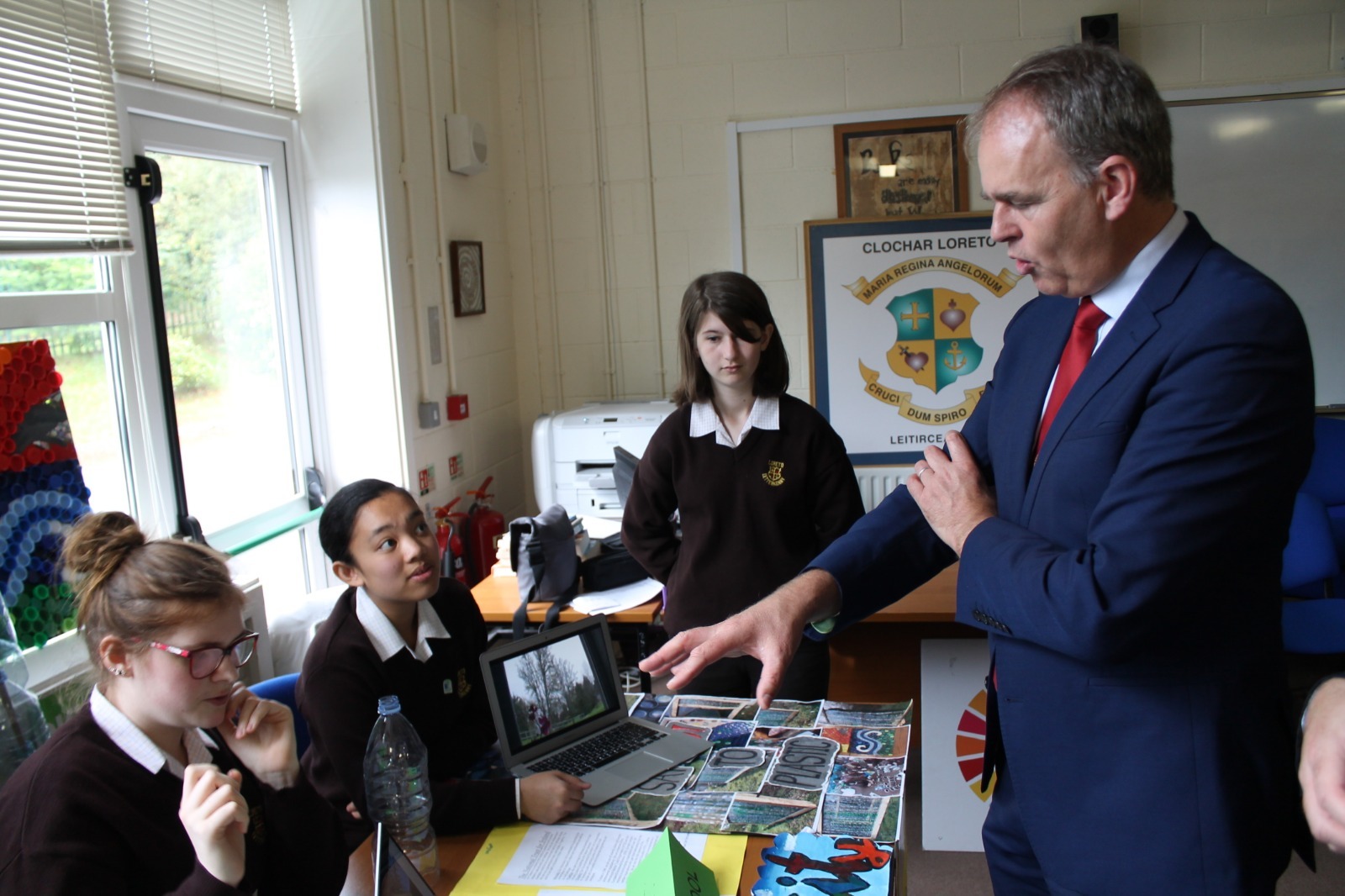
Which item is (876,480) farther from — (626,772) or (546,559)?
(626,772)

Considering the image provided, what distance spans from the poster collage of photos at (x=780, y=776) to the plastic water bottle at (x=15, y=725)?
100 cm

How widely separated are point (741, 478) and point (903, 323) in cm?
191

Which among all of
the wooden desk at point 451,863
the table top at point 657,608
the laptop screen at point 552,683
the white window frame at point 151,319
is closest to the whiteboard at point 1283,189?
the table top at point 657,608

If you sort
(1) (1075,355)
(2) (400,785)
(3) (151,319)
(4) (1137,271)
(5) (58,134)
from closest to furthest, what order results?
(4) (1137,271) → (1) (1075,355) → (2) (400,785) → (5) (58,134) → (3) (151,319)

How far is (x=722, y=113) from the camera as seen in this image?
4191 mm

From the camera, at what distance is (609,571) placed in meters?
3.20

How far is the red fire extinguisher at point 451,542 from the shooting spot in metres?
3.53

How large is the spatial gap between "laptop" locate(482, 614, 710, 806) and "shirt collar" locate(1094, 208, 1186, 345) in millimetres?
1055

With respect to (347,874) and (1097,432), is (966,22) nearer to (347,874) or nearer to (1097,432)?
(1097,432)

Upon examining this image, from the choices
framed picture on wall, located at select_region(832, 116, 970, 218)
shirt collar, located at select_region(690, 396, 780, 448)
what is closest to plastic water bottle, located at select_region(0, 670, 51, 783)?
shirt collar, located at select_region(690, 396, 780, 448)

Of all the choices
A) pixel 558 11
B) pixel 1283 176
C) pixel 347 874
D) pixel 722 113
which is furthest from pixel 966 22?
pixel 347 874

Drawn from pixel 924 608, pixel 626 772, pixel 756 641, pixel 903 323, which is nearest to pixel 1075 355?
pixel 756 641

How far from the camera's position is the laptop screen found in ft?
6.21

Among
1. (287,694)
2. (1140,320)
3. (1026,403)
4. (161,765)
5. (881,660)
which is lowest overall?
(881,660)
